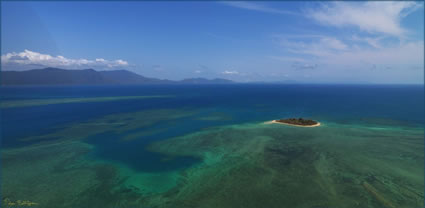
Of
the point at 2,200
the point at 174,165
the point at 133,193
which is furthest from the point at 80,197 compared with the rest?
the point at 174,165

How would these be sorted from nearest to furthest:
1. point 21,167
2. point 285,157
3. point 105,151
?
point 21,167 → point 285,157 → point 105,151

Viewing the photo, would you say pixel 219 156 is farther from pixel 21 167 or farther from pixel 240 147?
pixel 21 167

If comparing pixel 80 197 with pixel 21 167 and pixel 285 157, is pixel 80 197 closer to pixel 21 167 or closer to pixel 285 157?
pixel 21 167

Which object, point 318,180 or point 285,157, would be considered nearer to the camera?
point 318,180

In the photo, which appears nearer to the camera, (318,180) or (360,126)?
(318,180)

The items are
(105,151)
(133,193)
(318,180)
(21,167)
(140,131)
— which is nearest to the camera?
(133,193)

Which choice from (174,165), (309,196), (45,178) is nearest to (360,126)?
(309,196)

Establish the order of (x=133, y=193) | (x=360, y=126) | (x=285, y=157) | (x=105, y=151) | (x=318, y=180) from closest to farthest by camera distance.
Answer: (x=133, y=193) → (x=318, y=180) → (x=285, y=157) → (x=105, y=151) → (x=360, y=126)

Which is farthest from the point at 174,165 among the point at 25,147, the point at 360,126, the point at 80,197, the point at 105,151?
the point at 360,126

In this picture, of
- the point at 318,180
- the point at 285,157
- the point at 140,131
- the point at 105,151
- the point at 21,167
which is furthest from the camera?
the point at 140,131
